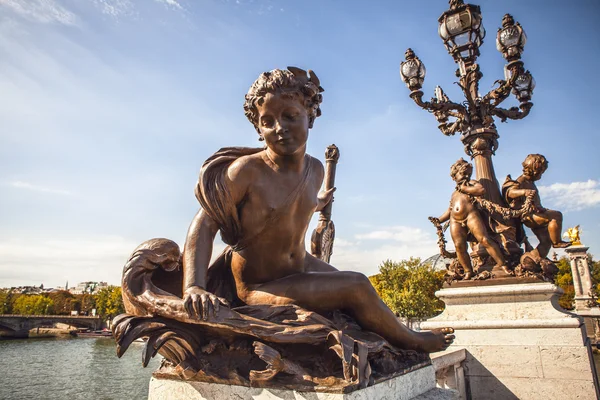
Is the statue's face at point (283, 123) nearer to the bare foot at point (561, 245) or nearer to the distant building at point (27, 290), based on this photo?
the bare foot at point (561, 245)

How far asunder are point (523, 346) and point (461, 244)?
1.81 metres

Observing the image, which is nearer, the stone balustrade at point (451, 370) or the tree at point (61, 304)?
the stone balustrade at point (451, 370)

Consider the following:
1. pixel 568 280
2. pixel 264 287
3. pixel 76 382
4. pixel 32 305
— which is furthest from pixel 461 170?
pixel 32 305

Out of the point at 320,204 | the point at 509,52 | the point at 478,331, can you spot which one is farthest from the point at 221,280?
the point at 509,52

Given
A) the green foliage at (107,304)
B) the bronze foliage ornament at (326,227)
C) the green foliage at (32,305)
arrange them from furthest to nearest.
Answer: the green foliage at (32,305), the green foliage at (107,304), the bronze foliage ornament at (326,227)

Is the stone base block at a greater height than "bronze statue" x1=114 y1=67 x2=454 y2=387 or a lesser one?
lesser

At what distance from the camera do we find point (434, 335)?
2463 mm

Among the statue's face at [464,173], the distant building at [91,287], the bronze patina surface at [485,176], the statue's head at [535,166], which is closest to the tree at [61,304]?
the distant building at [91,287]

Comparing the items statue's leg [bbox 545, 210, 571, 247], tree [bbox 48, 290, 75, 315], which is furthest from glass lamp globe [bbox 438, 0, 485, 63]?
tree [bbox 48, 290, 75, 315]

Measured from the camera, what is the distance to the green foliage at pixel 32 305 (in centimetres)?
6519

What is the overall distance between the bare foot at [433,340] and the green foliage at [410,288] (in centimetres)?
2796

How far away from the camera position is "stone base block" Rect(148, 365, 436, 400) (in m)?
1.65

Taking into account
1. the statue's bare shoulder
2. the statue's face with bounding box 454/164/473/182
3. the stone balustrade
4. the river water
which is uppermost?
the statue's face with bounding box 454/164/473/182

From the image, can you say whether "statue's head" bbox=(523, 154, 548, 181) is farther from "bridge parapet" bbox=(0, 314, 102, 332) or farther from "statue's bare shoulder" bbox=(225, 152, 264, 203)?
"bridge parapet" bbox=(0, 314, 102, 332)
